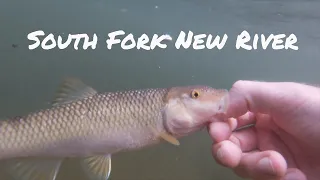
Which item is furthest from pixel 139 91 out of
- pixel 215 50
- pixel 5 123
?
pixel 215 50

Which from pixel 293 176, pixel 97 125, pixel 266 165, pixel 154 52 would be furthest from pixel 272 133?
pixel 154 52

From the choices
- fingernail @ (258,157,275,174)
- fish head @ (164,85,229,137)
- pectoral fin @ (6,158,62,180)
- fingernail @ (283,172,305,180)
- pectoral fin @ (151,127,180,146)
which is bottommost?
pectoral fin @ (6,158,62,180)

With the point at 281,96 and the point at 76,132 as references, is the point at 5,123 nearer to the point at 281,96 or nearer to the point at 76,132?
the point at 76,132

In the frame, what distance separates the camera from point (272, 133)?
9.04 ft

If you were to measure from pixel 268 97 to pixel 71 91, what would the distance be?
4.78 ft

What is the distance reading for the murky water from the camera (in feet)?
25.1

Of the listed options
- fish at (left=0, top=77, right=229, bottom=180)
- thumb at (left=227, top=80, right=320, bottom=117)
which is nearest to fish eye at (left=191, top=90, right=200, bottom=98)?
fish at (left=0, top=77, right=229, bottom=180)

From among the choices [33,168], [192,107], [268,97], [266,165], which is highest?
[268,97]

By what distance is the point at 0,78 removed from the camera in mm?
19688

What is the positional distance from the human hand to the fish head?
71mm

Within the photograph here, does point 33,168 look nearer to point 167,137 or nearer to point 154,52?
point 167,137

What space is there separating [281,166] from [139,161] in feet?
15.8

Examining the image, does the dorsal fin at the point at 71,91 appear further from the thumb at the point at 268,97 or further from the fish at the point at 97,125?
the thumb at the point at 268,97

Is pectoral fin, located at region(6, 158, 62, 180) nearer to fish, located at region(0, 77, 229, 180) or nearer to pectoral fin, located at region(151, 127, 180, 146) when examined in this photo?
fish, located at region(0, 77, 229, 180)
